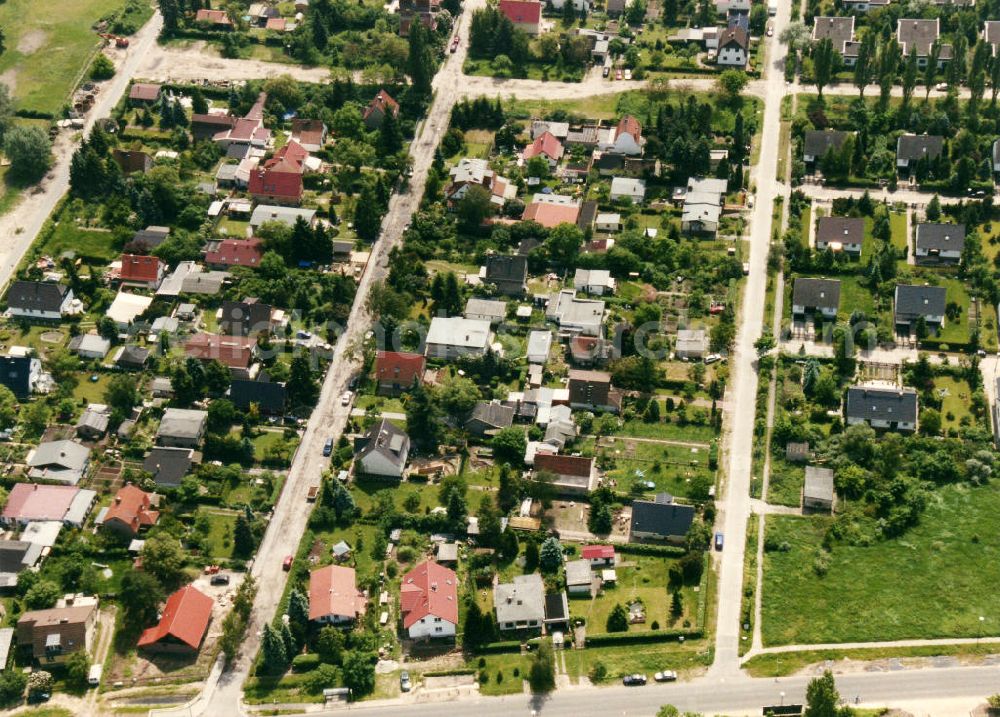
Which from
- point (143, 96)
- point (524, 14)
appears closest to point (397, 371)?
point (143, 96)

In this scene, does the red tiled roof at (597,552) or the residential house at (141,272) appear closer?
the red tiled roof at (597,552)

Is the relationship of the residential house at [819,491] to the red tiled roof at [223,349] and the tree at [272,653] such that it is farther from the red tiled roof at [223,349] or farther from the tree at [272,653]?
the red tiled roof at [223,349]

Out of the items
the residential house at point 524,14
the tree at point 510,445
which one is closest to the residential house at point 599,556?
the tree at point 510,445

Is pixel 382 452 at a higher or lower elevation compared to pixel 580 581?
higher

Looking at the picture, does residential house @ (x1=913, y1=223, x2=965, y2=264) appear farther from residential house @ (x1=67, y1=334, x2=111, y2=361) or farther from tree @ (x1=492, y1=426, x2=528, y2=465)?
residential house @ (x1=67, y1=334, x2=111, y2=361)

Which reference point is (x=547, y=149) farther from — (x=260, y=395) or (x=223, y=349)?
(x=260, y=395)

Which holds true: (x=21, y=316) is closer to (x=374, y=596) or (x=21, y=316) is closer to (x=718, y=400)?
(x=374, y=596)
